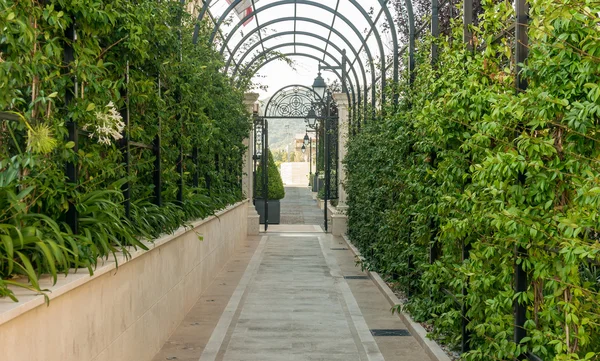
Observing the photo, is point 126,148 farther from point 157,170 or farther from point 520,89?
point 520,89

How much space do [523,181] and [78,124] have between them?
2714 mm

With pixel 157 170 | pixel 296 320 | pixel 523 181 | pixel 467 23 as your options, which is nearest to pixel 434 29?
pixel 467 23

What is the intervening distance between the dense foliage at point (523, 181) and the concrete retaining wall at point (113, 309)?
2272 mm

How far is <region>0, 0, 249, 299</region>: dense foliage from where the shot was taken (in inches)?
142

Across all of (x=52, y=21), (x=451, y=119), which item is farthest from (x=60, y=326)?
(x=451, y=119)

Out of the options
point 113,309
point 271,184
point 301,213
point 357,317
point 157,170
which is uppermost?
point 157,170

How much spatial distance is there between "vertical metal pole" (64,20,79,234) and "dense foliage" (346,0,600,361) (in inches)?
94.9

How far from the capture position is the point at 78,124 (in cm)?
455

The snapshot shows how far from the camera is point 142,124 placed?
676cm

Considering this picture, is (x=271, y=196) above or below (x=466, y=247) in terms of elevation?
Result: below

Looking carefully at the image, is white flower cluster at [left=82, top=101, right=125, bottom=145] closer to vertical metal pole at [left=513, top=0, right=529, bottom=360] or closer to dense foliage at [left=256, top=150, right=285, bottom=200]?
vertical metal pole at [left=513, top=0, right=529, bottom=360]

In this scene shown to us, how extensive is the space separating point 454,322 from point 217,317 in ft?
9.62

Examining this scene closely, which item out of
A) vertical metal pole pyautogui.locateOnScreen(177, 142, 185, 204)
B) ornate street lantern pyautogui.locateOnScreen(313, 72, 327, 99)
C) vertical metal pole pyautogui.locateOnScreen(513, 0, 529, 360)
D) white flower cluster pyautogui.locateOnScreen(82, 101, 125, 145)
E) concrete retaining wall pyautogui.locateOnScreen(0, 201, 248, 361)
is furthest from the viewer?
ornate street lantern pyautogui.locateOnScreen(313, 72, 327, 99)

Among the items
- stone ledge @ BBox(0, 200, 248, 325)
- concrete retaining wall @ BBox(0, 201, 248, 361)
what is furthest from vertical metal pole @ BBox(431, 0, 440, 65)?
stone ledge @ BBox(0, 200, 248, 325)
